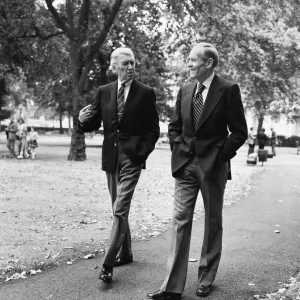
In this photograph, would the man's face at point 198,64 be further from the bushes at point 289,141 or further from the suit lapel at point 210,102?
the bushes at point 289,141

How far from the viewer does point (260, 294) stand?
15.1 ft

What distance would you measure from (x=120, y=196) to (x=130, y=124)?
714mm

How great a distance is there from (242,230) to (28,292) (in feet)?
13.4

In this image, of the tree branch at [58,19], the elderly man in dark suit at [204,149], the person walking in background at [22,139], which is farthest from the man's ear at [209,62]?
the person walking in background at [22,139]

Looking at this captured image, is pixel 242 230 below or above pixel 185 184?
below

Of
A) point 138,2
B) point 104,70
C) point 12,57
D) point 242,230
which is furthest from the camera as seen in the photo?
point 104,70

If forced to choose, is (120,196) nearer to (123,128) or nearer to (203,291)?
(123,128)

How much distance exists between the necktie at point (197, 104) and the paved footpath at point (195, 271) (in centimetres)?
156

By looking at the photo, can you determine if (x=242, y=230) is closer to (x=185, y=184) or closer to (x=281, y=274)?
(x=281, y=274)

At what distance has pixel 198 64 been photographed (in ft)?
14.8

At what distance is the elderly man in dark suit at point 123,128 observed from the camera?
4934 mm

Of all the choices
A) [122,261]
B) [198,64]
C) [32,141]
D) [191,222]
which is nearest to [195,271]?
[122,261]

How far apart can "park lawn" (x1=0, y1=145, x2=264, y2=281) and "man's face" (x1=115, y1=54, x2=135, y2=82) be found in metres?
2.14

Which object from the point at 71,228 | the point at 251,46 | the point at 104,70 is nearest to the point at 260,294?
the point at 71,228
